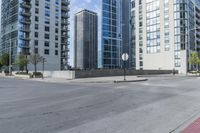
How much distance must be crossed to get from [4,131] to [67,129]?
1.62 meters

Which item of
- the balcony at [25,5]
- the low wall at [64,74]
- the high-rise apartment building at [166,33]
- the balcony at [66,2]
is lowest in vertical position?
the low wall at [64,74]

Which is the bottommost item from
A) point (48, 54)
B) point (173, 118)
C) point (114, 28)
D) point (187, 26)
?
point (173, 118)

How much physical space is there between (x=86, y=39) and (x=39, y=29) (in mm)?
46778

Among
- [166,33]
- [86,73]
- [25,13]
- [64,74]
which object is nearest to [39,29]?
[25,13]

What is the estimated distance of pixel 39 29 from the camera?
74.4 metres

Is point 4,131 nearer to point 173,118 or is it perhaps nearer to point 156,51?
point 173,118

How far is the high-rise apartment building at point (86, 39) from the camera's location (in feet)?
376

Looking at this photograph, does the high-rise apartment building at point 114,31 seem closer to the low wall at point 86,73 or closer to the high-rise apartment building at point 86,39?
the high-rise apartment building at point 86,39

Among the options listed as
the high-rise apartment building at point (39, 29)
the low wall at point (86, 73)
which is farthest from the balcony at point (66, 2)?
the low wall at point (86, 73)

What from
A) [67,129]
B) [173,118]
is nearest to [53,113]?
[67,129]

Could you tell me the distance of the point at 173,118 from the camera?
22.1 ft

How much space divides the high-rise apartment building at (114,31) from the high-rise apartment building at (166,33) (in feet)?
91.0

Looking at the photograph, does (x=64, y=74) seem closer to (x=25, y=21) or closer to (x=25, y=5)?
(x=25, y=21)

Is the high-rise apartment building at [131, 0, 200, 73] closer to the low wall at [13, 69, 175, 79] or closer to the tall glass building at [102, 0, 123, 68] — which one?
the tall glass building at [102, 0, 123, 68]
